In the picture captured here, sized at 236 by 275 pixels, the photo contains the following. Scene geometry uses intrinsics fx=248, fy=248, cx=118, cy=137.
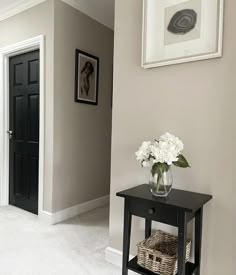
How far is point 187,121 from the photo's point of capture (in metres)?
1.70

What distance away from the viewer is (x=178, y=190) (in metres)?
1.72

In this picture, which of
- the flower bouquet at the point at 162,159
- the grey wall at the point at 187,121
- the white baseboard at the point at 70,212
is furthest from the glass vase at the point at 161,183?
the white baseboard at the point at 70,212

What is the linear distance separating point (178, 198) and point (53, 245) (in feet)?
4.60

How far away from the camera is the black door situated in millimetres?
3035

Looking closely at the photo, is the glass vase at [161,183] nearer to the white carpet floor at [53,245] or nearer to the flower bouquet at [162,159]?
the flower bouquet at [162,159]

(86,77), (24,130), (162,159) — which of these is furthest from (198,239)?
(24,130)

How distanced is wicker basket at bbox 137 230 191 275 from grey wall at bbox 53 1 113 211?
4.83 ft

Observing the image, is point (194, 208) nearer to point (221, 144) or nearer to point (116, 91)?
point (221, 144)

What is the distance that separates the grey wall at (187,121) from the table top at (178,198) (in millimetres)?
94

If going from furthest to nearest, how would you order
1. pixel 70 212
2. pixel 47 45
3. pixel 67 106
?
1. pixel 70 212
2. pixel 67 106
3. pixel 47 45

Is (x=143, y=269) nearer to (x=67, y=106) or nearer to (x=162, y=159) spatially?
(x=162, y=159)

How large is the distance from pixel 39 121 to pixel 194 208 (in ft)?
7.03

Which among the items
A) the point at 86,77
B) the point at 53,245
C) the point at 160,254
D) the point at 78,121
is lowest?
the point at 53,245

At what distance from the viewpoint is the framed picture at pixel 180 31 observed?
5.09ft
